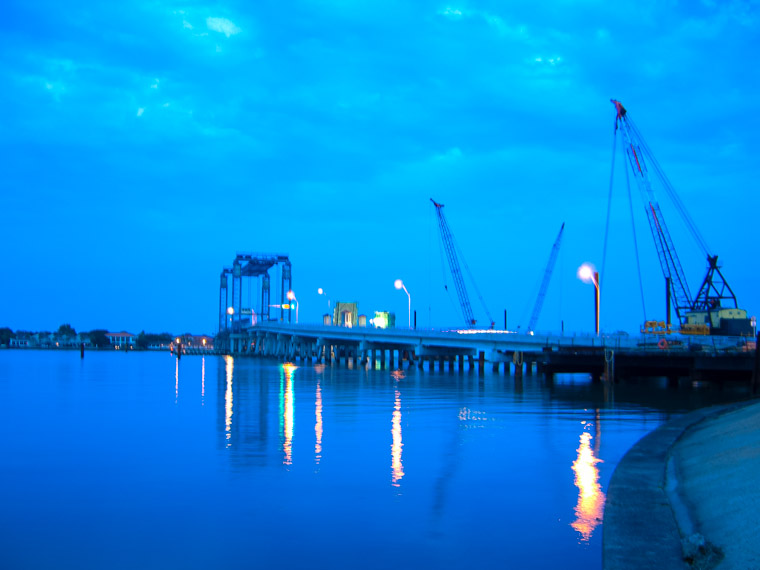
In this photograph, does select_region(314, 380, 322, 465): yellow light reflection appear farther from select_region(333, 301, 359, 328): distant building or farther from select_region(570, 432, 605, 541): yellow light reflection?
select_region(333, 301, 359, 328): distant building

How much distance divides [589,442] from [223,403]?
75.0 ft

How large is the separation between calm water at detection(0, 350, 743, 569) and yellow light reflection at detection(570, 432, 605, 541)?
4 cm

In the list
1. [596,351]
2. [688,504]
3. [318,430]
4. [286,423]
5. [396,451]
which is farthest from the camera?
[596,351]

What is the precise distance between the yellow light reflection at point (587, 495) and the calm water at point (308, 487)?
0.04m

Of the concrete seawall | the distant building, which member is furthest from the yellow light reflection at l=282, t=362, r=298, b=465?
the distant building

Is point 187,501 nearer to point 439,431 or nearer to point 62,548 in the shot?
point 62,548

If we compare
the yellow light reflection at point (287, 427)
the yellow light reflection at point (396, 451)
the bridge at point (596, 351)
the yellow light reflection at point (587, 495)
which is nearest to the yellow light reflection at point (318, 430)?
the yellow light reflection at point (287, 427)

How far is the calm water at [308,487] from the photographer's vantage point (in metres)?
12.2

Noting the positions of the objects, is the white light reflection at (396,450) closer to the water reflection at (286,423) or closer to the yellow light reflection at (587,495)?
the water reflection at (286,423)

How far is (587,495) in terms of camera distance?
1581 centimetres

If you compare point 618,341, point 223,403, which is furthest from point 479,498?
point 618,341

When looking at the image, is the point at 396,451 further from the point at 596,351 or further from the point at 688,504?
the point at 596,351

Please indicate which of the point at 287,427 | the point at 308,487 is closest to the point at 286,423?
the point at 287,427

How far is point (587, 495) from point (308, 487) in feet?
21.0
